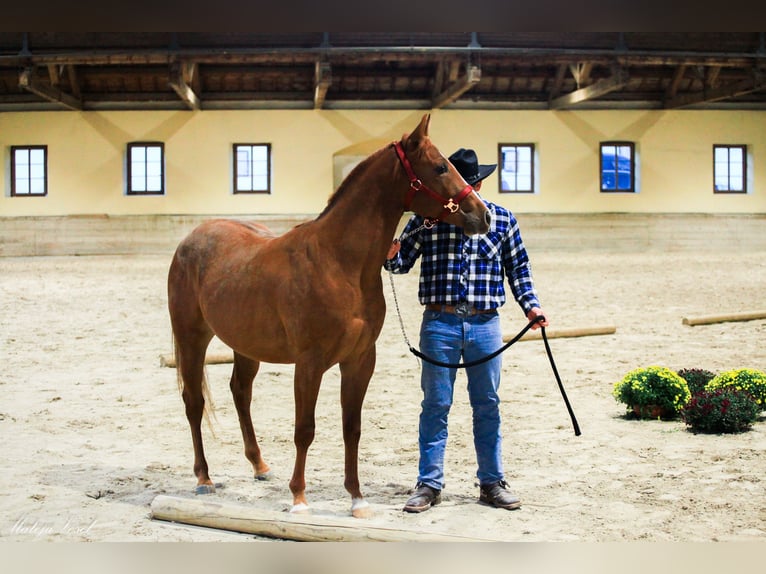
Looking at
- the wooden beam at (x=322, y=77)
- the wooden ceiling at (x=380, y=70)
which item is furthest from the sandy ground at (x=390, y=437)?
the wooden ceiling at (x=380, y=70)

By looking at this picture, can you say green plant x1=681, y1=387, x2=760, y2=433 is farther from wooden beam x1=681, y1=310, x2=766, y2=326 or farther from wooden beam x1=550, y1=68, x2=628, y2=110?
wooden beam x1=550, y1=68, x2=628, y2=110

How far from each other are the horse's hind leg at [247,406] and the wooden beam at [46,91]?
471 inches

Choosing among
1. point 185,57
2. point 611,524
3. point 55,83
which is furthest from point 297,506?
point 55,83

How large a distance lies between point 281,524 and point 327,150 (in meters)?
14.5

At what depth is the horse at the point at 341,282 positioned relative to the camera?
375cm

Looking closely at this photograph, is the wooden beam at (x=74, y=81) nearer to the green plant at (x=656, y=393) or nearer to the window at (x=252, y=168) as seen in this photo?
the window at (x=252, y=168)

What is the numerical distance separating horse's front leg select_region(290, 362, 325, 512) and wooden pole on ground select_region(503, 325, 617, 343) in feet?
17.3

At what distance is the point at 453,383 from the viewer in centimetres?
415

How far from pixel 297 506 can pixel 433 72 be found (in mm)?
14367

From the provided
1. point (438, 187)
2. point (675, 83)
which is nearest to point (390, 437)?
point (438, 187)

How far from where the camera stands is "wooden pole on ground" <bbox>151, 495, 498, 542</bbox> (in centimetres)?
333

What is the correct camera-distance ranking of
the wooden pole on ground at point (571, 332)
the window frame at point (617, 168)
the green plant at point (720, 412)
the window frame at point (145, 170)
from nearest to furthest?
the green plant at point (720, 412) → the wooden pole on ground at point (571, 332) → the window frame at point (145, 170) → the window frame at point (617, 168)

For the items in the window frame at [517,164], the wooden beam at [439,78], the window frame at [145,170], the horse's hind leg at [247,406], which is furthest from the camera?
the window frame at [517,164]

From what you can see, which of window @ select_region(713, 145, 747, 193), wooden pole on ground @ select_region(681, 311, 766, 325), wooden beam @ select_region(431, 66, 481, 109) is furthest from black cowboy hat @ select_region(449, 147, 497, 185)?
window @ select_region(713, 145, 747, 193)
